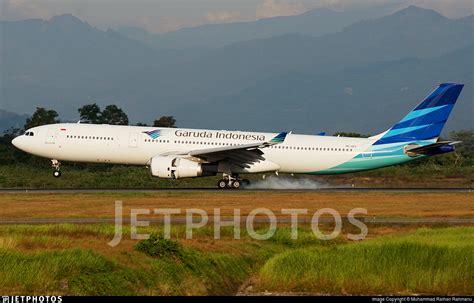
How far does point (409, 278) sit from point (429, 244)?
2.90 meters

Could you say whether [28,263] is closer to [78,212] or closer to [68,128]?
[78,212]

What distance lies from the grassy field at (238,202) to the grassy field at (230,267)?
28.6ft

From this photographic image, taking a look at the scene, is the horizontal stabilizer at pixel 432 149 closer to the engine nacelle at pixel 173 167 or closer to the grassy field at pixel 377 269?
the engine nacelle at pixel 173 167

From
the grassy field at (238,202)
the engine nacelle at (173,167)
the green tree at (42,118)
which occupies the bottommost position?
the grassy field at (238,202)

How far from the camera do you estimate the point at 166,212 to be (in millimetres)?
38750

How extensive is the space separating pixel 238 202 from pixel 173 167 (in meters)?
7.81

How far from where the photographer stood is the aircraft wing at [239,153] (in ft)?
168

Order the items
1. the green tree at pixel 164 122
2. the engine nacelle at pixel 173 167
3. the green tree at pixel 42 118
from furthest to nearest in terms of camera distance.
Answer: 1. the green tree at pixel 42 118
2. the green tree at pixel 164 122
3. the engine nacelle at pixel 173 167

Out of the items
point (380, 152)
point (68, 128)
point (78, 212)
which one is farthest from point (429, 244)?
point (68, 128)

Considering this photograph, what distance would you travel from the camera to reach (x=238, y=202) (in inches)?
1736

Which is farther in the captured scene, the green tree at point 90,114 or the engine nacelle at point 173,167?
the green tree at point 90,114
